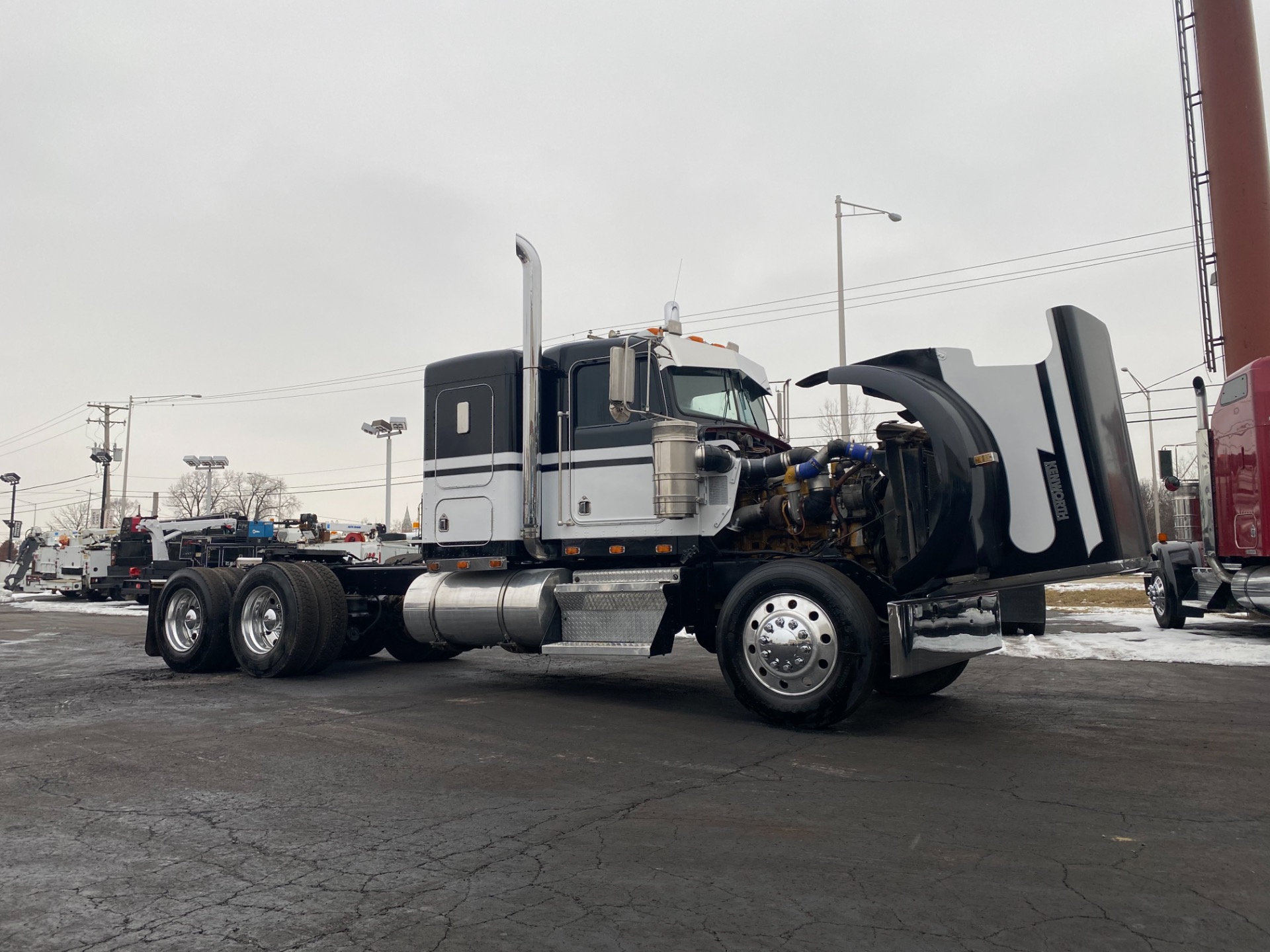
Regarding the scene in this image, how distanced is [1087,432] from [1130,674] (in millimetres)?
4427

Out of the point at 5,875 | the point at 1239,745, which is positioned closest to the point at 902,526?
the point at 1239,745

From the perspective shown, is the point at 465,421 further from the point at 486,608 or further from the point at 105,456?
the point at 105,456

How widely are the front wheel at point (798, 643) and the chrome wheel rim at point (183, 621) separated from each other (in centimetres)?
699

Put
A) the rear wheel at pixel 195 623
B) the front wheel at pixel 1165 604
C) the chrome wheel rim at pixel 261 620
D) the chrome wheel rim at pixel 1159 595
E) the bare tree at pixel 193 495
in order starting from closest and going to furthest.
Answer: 1. the chrome wheel rim at pixel 261 620
2. the rear wheel at pixel 195 623
3. the front wheel at pixel 1165 604
4. the chrome wheel rim at pixel 1159 595
5. the bare tree at pixel 193 495

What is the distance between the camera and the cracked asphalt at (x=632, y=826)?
3.29 metres

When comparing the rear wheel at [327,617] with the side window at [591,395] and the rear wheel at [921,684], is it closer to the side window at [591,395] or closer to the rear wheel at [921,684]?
the side window at [591,395]

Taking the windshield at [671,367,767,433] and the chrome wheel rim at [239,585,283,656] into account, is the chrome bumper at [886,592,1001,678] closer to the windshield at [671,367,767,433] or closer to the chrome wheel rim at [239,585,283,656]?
the windshield at [671,367,767,433]

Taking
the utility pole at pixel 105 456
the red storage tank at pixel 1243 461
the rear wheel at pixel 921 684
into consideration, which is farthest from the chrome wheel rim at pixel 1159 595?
the utility pole at pixel 105 456

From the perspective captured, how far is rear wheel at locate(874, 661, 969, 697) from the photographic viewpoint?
337 inches

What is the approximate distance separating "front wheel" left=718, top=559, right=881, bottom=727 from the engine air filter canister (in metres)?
0.96

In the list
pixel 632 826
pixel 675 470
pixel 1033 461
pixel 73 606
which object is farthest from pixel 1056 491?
pixel 73 606

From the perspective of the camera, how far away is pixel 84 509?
10462 cm

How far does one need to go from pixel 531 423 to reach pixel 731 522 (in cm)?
216

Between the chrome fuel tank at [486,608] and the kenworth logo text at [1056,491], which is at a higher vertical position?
the kenworth logo text at [1056,491]
